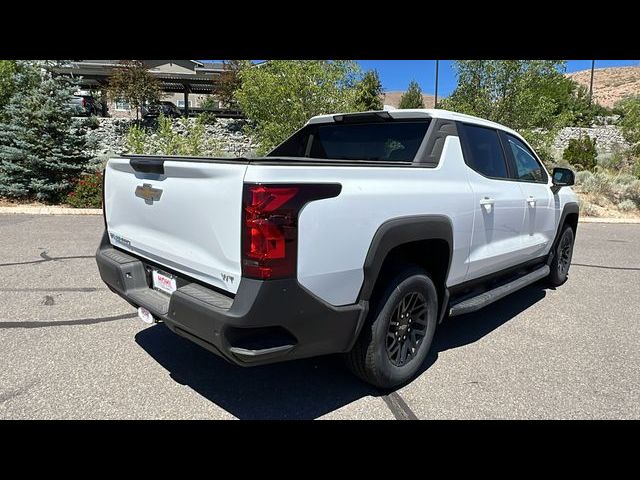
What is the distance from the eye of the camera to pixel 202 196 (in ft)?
7.71

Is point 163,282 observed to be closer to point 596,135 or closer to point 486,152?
point 486,152

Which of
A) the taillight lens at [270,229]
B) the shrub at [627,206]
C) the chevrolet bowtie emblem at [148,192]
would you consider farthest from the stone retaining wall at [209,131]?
the taillight lens at [270,229]

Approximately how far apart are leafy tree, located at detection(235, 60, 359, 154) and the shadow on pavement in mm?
8845

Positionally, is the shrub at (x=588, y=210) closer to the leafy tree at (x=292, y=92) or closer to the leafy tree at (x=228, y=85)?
the leafy tree at (x=292, y=92)

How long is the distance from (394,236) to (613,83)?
9689cm

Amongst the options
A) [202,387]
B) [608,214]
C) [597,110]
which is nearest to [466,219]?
[202,387]

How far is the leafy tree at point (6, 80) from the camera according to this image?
1386 centimetres

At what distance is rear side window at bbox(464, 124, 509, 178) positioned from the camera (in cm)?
368

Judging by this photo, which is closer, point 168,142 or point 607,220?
point 607,220

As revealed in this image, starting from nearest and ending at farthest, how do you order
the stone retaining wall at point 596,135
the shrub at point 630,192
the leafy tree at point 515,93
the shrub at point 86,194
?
the shrub at point 86,194, the leafy tree at point 515,93, the shrub at point 630,192, the stone retaining wall at point 596,135

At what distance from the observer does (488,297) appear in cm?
368

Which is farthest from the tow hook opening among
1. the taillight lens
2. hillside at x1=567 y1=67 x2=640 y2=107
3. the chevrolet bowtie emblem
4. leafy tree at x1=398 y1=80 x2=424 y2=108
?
hillside at x1=567 y1=67 x2=640 y2=107

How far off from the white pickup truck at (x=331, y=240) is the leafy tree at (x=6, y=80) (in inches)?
561

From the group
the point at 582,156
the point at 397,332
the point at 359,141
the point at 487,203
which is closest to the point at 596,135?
the point at 582,156
